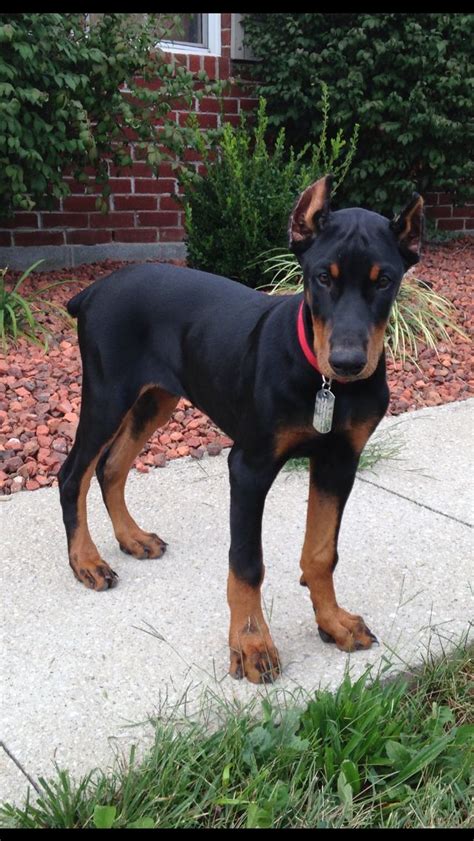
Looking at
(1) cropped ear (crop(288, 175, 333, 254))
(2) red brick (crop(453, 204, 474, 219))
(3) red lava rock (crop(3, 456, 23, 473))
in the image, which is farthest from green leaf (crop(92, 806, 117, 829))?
(2) red brick (crop(453, 204, 474, 219))

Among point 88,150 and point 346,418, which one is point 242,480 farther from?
point 88,150

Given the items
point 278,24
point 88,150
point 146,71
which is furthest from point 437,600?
point 278,24

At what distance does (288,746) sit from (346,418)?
984 millimetres

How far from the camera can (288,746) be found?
2172 millimetres

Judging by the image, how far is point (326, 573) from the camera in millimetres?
2828

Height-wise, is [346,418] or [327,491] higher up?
[346,418]

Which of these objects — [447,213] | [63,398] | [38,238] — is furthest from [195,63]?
[63,398]

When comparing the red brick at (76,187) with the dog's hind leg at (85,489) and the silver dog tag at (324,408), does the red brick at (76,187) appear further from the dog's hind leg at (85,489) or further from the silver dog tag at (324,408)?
the silver dog tag at (324,408)

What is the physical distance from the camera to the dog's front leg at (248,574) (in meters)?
2.62

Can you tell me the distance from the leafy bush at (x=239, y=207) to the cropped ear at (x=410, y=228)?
4124 mm

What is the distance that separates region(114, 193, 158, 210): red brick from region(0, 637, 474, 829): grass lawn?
262 inches

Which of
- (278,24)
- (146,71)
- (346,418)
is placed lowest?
(346,418)

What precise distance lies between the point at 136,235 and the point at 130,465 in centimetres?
541

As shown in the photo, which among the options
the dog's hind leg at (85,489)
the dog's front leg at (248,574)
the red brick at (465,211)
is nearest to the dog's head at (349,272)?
the dog's front leg at (248,574)
